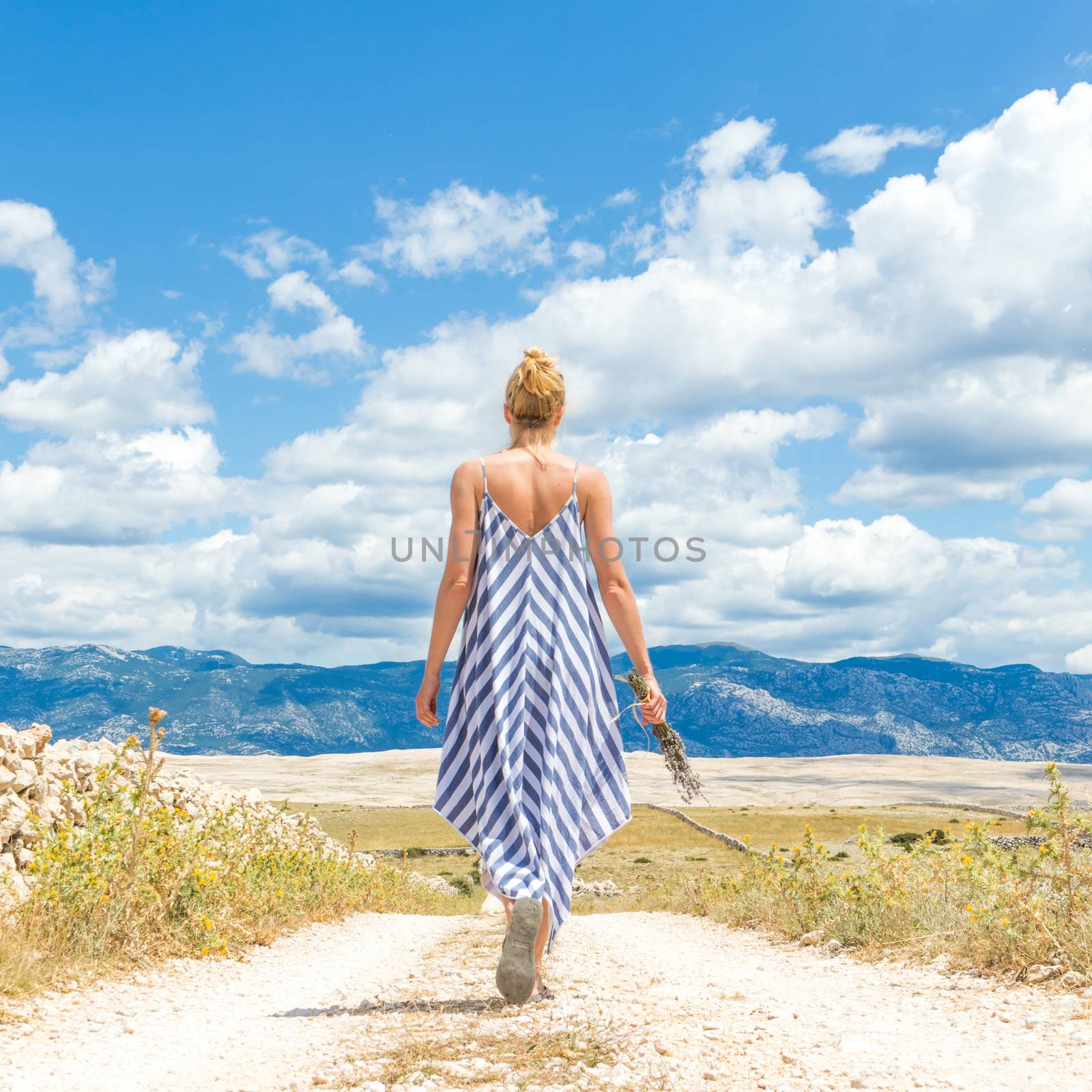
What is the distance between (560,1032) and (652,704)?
1840mm

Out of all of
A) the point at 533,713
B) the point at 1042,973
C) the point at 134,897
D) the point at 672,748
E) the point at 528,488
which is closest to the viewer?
the point at 533,713

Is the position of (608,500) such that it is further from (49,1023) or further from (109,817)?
(109,817)

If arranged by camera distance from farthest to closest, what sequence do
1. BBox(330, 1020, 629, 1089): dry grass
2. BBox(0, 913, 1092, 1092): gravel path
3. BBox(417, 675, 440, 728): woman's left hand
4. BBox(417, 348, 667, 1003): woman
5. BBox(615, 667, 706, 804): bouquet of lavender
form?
BBox(615, 667, 706, 804): bouquet of lavender < BBox(417, 675, 440, 728): woman's left hand < BBox(417, 348, 667, 1003): woman < BBox(0, 913, 1092, 1092): gravel path < BBox(330, 1020, 629, 1089): dry grass

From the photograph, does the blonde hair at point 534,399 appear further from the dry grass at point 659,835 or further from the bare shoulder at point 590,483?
the dry grass at point 659,835

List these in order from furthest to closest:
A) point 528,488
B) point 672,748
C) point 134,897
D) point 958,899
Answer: point 958,899 → point 672,748 → point 134,897 → point 528,488

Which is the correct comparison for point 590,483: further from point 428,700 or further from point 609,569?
point 428,700

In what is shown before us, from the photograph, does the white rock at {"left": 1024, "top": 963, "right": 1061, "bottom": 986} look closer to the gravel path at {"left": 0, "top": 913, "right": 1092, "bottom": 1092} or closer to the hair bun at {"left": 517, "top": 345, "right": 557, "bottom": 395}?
the gravel path at {"left": 0, "top": 913, "right": 1092, "bottom": 1092}

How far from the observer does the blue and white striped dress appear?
4.92 meters

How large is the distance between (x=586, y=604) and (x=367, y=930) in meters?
7.74

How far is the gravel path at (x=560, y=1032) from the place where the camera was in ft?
12.0

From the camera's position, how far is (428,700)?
535cm

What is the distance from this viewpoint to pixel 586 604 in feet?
17.2

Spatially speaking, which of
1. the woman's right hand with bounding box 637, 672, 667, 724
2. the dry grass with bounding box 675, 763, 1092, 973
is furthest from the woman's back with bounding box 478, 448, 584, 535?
the dry grass with bounding box 675, 763, 1092, 973

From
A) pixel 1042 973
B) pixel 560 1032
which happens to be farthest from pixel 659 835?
pixel 560 1032
